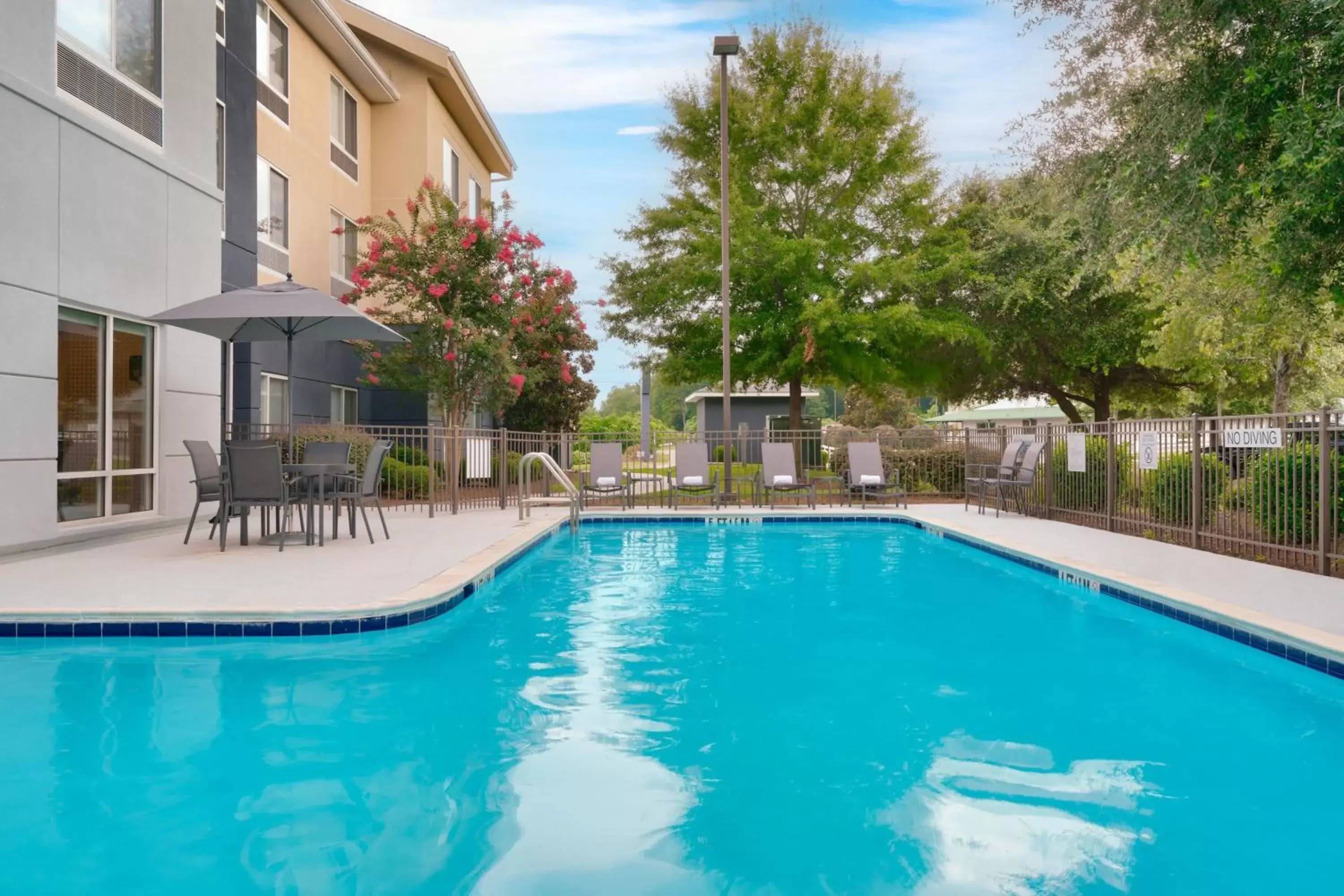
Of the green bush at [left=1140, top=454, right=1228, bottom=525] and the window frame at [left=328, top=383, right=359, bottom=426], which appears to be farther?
the window frame at [left=328, top=383, right=359, bottom=426]

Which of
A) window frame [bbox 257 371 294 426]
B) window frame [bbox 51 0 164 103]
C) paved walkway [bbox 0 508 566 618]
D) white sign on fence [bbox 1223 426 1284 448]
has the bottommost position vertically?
paved walkway [bbox 0 508 566 618]

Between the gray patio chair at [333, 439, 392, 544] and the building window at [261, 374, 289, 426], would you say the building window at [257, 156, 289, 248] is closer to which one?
the building window at [261, 374, 289, 426]

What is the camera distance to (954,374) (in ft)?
81.0

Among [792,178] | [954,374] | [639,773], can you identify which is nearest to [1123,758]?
[639,773]

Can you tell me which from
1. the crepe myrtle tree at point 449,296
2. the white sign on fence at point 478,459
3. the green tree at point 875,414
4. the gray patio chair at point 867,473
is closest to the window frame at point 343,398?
the crepe myrtle tree at point 449,296

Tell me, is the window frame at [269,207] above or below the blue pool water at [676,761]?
above

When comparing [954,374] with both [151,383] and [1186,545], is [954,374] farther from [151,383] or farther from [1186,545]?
[151,383]

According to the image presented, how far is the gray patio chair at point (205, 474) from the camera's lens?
9.20 metres

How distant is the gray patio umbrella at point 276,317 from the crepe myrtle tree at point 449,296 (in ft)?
18.5

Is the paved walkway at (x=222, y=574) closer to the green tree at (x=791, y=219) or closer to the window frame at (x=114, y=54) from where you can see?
the window frame at (x=114, y=54)

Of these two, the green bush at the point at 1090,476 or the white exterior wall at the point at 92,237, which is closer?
the white exterior wall at the point at 92,237

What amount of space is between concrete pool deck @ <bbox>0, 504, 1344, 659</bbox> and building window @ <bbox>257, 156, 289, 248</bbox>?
A: 6.86 metres

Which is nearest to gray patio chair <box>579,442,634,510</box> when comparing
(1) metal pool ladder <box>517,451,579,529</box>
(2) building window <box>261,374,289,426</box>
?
(1) metal pool ladder <box>517,451,579,529</box>

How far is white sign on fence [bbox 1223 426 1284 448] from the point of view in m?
8.09
